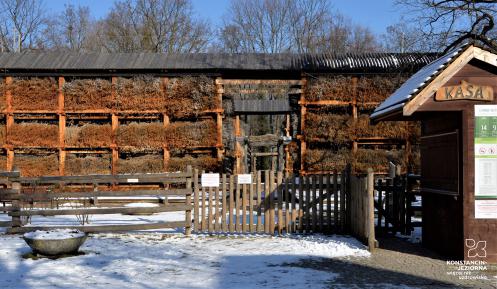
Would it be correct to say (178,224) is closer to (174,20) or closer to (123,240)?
(123,240)

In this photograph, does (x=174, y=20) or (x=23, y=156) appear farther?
(x=174, y=20)

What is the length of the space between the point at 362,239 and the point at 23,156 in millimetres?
19354

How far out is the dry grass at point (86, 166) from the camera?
2327 cm

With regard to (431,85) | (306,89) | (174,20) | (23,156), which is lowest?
(23,156)

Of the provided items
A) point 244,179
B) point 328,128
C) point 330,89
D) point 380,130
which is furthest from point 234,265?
point 380,130

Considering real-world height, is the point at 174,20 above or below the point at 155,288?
above

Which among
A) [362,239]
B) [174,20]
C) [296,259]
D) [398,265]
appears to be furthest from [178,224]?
[174,20]

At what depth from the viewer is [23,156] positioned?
77.0ft

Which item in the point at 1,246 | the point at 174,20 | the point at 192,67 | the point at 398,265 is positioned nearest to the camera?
the point at 398,265

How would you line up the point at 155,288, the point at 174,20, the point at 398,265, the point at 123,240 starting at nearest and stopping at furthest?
the point at 155,288, the point at 398,265, the point at 123,240, the point at 174,20

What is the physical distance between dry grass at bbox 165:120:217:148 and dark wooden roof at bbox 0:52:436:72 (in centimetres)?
279

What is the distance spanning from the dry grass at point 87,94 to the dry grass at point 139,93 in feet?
1.76

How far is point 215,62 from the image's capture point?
76.7 feet

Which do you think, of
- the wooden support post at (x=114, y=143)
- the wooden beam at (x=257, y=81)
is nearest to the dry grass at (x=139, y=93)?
the wooden support post at (x=114, y=143)
